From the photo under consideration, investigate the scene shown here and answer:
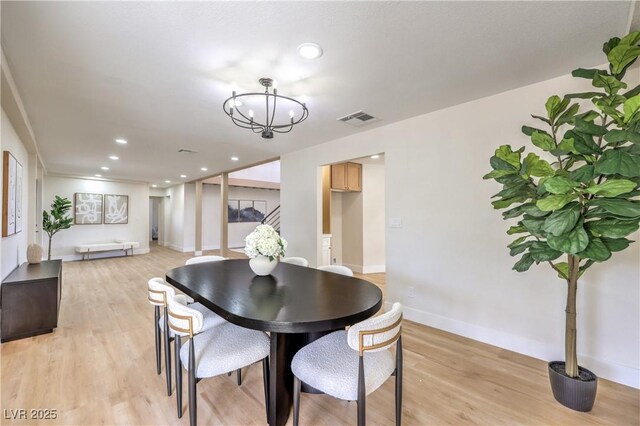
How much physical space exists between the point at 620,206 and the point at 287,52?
2.15 meters

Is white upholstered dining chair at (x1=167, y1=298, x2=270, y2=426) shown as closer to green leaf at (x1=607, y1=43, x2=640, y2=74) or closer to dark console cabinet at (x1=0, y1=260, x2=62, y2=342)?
dark console cabinet at (x1=0, y1=260, x2=62, y2=342)

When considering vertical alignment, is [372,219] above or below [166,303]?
above

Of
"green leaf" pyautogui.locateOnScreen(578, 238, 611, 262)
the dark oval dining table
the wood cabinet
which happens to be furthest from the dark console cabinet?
"green leaf" pyautogui.locateOnScreen(578, 238, 611, 262)

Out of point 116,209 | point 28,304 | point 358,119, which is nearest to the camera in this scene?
point 28,304

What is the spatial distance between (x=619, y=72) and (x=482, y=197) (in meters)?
1.35

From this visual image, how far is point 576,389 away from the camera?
5.99 feet

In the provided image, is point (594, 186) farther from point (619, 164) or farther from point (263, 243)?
point (263, 243)

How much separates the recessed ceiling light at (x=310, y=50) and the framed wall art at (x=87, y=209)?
9.07 m

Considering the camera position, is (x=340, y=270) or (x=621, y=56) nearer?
(x=621, y=56)

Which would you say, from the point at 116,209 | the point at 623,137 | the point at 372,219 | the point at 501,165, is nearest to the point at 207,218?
the point at 116,209

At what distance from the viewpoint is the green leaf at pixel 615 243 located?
156 cm

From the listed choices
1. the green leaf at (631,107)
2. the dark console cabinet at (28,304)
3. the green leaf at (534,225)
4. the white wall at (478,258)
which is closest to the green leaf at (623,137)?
the green leaf at (631,107)

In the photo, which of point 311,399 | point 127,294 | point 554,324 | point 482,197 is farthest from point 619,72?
point 127,294

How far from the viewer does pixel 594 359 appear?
2.25 meters
